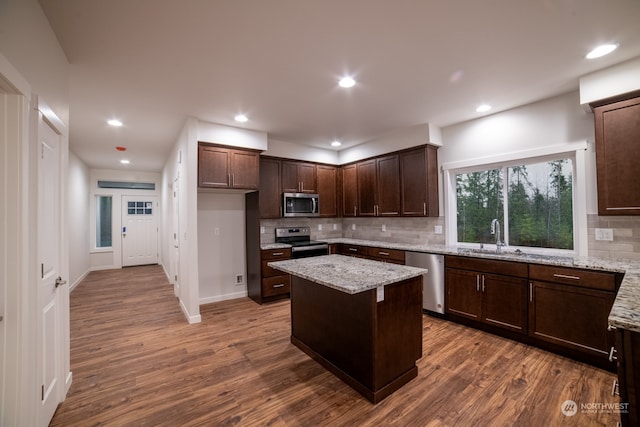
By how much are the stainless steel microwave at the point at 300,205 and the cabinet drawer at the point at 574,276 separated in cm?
329

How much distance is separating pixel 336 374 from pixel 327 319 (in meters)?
0.45

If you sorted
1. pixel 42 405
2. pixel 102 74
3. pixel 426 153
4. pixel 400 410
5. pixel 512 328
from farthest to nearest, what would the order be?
pixel 426 153 → pixel 512 328 → pixel 102 74 → pixel 400 410 → pixel 42 405

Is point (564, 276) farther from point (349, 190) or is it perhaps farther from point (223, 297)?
point (223, 297)

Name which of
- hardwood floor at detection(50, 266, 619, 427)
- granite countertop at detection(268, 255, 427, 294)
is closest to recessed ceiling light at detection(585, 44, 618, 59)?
granite countertop at detection(268, 255, 427, 294)

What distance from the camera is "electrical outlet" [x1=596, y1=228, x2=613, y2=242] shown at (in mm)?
2697

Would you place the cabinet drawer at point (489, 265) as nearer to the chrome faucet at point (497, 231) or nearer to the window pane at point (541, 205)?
the chrome faucet at point (497, 231)

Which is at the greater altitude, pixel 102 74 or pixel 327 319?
pixel 102 74

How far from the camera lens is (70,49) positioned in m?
2.12

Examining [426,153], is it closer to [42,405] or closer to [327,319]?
[327,319]

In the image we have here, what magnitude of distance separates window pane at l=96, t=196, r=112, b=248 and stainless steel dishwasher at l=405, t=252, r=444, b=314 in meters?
7.95

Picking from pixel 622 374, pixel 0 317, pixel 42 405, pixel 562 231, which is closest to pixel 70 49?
pixel 0 317

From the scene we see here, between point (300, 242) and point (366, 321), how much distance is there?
3.00 meters

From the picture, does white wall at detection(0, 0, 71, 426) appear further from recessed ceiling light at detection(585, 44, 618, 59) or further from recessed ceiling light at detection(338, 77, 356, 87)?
recessed ceiling light at detection(585, 44, 618, 59)

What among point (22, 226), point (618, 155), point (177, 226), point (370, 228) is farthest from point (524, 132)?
point (177, 226)
